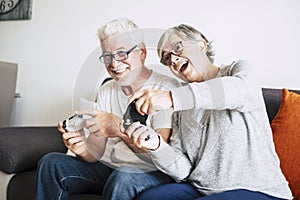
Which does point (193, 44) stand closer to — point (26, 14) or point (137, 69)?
point (137, 69)

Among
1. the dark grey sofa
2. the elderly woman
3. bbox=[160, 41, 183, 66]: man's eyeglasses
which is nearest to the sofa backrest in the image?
the dark grey sofa

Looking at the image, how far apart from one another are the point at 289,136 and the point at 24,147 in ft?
3.34

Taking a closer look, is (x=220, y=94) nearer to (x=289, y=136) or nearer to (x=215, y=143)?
(x=215, y=143)

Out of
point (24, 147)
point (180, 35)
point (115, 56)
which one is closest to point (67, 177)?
point (24, 147)

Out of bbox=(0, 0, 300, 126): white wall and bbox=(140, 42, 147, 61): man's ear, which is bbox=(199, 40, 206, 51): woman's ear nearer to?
bbox=(140, 42, 147, 61): man's ear

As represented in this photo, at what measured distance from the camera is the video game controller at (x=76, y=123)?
1.07 meters

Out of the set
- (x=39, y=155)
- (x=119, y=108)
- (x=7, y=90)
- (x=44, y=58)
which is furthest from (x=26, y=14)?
(x=119, y=108)

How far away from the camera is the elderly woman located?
94cm

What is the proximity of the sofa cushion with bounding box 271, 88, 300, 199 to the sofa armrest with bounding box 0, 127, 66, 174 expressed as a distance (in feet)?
3.07

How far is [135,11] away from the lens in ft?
6.29

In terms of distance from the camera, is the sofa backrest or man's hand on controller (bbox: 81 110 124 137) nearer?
man's hand on controller (bbox: 81 110 124 137)

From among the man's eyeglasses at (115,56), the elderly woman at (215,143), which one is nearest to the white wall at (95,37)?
the man's eyeglasses at (115,56)

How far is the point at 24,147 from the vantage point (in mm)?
1487

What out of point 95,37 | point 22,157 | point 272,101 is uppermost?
point 95,37
